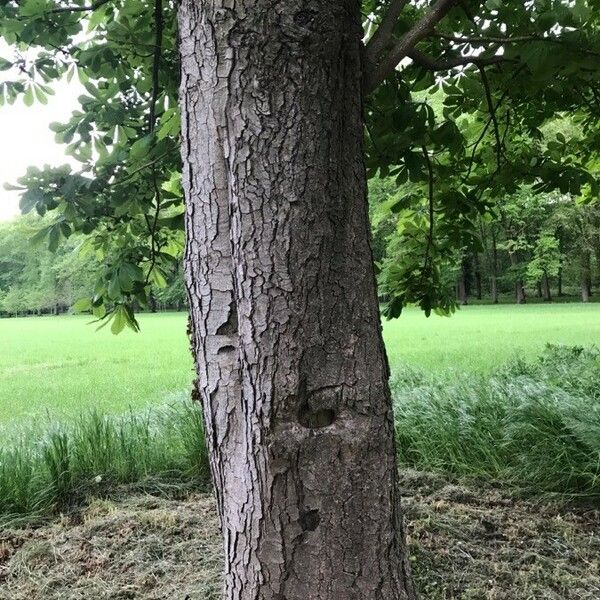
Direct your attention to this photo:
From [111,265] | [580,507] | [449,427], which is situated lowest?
[580,507]

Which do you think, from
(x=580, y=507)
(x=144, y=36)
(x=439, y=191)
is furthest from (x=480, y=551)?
(x=144, y=36)

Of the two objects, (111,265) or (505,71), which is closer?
(505,71)

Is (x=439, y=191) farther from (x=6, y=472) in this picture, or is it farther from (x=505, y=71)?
(x=6, y=472)

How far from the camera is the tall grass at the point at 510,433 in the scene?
338cm

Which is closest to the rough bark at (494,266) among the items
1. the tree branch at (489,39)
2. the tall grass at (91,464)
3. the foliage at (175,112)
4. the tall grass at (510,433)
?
the tall grass at (510,433)

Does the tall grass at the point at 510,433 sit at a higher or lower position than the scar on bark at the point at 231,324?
lower

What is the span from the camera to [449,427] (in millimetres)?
3979

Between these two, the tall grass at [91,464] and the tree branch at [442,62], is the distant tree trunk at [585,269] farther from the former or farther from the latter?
the tree branch at [442,62]

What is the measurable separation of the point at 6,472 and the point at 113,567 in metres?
1.27

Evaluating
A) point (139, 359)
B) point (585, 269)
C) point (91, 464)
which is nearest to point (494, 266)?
point (585, 269)

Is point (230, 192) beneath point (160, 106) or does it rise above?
beneath

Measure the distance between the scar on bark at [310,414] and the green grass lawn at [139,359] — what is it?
529 centimetres

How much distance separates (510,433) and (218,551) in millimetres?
2073

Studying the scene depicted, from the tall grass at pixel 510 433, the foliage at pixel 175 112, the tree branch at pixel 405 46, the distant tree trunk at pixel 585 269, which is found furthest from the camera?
A: the distant tree trunk at pixel 585 269
